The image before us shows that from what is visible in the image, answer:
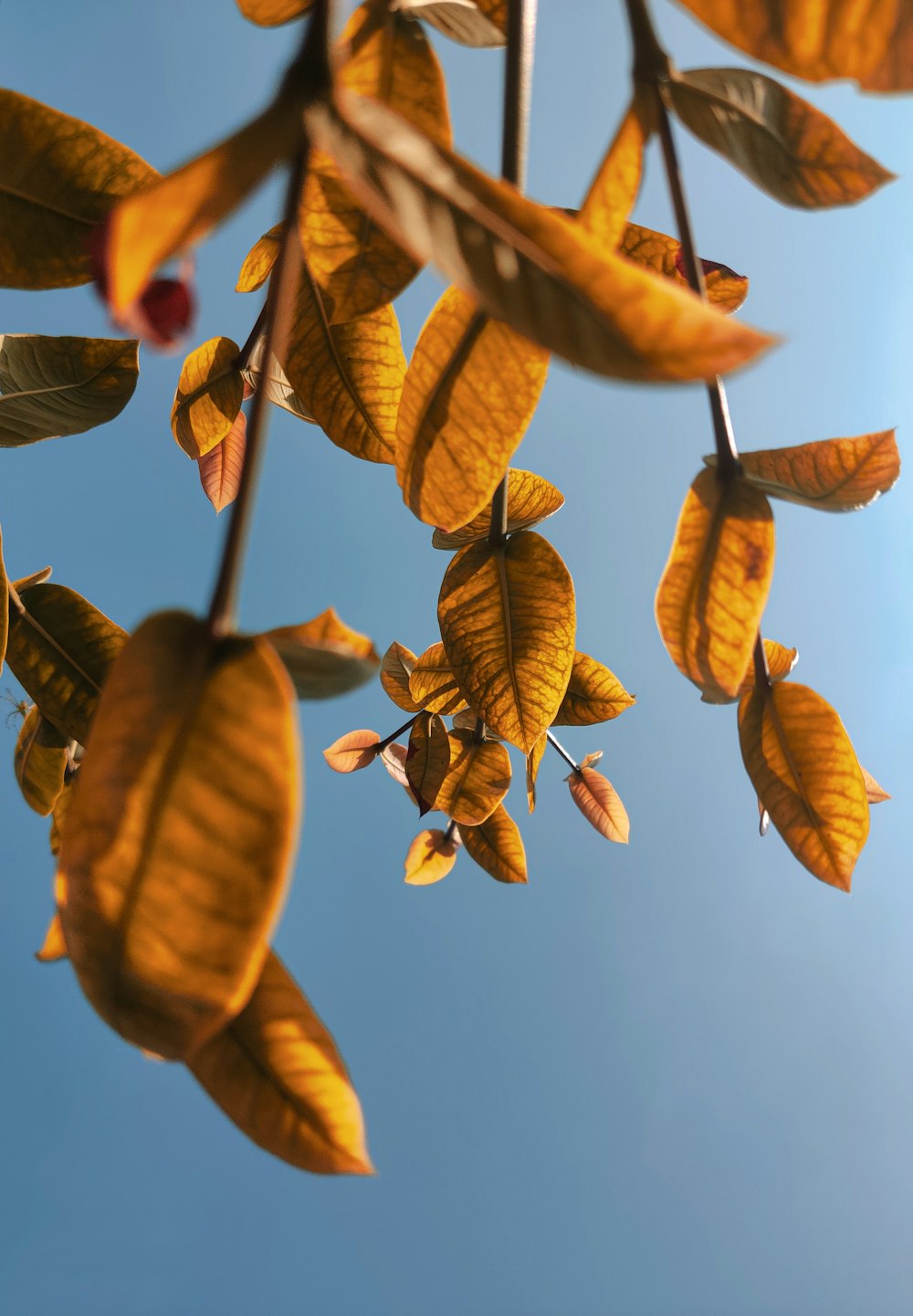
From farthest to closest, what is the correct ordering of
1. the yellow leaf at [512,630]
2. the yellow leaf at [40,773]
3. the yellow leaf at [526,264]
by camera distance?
the yellow leaf at [40,773] < the yellow leaf at [512,630] < the yellow leaf at [526,264]

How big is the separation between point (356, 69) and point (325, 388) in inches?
4.2

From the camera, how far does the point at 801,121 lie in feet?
0.75

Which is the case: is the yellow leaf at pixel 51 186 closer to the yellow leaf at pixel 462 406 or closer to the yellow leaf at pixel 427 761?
the yellow leaf at pixel 462 406

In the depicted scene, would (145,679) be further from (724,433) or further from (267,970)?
(724,433)

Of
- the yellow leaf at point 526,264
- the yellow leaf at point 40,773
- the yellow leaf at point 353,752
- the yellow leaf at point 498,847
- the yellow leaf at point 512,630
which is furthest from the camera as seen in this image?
the yellow leaf at point 353,752

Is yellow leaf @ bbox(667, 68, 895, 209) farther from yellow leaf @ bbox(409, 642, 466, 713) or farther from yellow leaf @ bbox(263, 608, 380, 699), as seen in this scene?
yellow leaf @ bbox(409, 642, 466, 713)

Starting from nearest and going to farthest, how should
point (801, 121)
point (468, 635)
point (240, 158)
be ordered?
point (240, 158) < point (801, 121) < point (468, 635)

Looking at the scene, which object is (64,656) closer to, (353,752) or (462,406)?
(462,406)

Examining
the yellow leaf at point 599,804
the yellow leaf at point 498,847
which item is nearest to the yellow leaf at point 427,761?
the yellow leaf at point 498,847

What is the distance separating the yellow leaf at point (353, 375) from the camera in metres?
0.31

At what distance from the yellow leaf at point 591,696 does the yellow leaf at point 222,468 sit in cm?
24

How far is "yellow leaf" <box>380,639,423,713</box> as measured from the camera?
0.62 m

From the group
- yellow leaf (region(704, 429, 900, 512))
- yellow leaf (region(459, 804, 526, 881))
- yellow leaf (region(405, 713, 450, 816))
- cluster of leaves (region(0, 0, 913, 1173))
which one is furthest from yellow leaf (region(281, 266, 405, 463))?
yellow leaf (region(459, 804, 526, 881))

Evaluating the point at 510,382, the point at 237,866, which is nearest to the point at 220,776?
the point at 237,866
